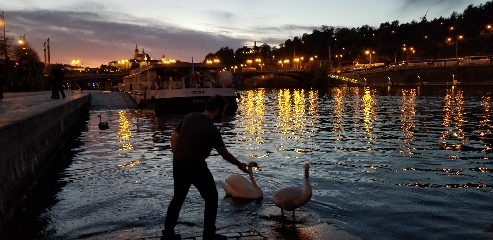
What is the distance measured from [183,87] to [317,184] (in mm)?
33614

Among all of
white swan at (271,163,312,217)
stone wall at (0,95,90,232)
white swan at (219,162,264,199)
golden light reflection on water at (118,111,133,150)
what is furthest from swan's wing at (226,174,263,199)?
golden light reflection on water at (118,111,133,150)

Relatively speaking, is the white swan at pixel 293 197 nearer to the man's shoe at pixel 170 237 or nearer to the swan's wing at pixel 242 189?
the swan's wing at pixel 242 189

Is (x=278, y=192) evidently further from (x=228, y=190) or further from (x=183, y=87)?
(x=183, y=87)

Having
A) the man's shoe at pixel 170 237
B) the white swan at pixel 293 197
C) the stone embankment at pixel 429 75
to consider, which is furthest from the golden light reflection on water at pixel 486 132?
the stone embankment at pixel 429 75

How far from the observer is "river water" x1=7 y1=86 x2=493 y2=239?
9.64 meters

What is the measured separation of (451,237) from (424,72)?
119 metres

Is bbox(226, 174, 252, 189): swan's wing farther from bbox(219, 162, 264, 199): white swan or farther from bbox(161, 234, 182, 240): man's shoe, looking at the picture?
bbox(161, 234, 182, 240): man's shoe

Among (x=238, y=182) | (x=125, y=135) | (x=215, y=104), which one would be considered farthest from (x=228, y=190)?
(x=125, y=135)

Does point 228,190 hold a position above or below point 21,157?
below

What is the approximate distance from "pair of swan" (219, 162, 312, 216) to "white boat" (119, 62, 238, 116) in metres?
32.9

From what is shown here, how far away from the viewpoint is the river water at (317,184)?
9.64m

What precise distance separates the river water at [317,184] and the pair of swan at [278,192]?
28 centimetres

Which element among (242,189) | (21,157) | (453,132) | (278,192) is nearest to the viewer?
(278,192)

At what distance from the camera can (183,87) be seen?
46.0 meters
